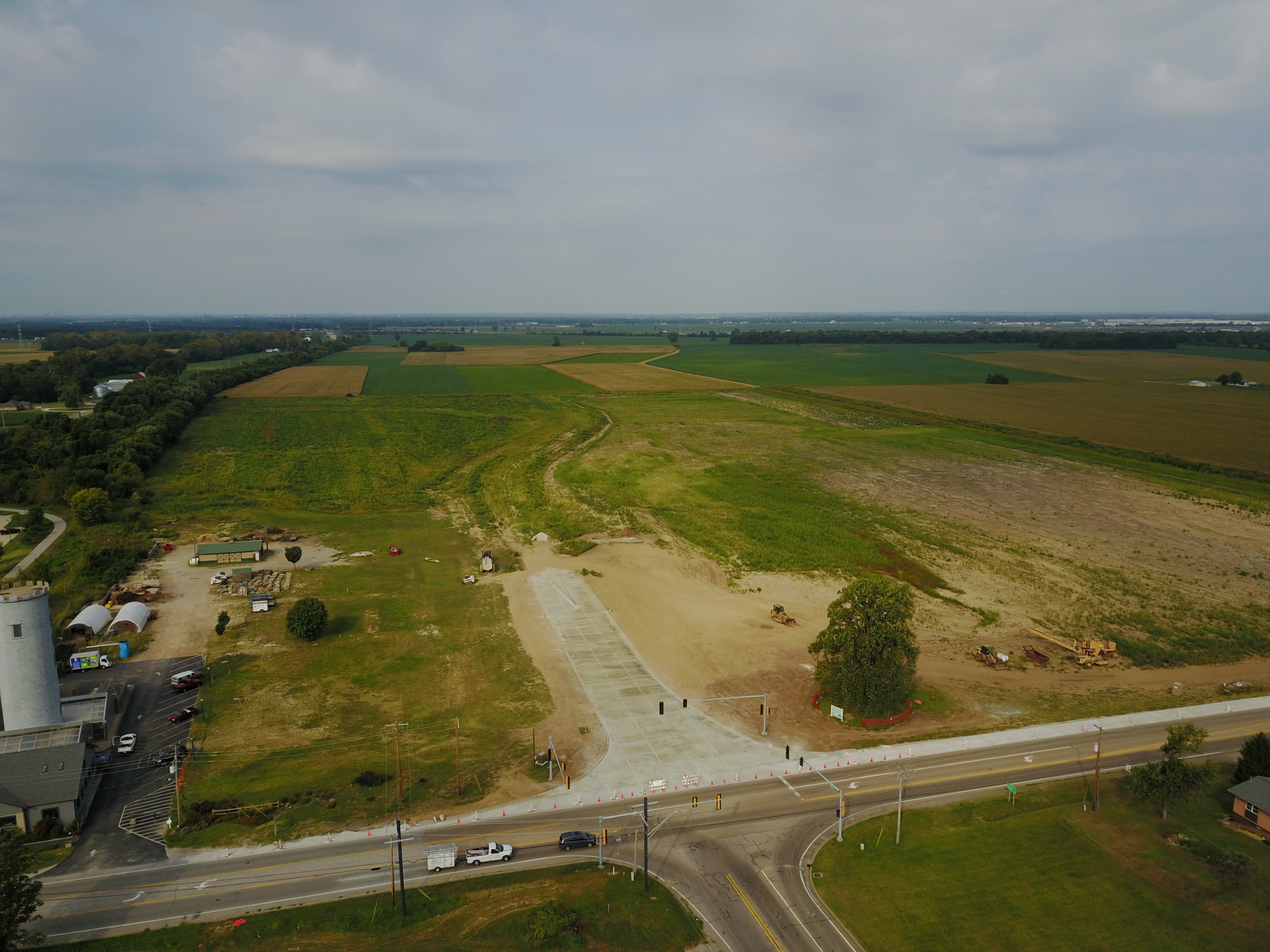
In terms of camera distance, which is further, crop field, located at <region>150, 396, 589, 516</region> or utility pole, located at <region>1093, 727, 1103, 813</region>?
crop field, located at <region>150, 396, 589, 516</region>

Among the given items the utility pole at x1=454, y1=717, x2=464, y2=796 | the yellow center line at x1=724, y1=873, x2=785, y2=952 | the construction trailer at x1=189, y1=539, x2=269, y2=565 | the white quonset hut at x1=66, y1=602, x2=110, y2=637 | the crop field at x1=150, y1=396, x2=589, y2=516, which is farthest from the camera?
the crop field at x1=150, y1=396, x2=589, y2=516

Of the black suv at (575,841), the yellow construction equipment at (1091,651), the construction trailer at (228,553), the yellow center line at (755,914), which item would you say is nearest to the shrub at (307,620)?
the construction trailer at (228,553)

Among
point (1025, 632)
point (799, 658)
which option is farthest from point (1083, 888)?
point (1025, 632)

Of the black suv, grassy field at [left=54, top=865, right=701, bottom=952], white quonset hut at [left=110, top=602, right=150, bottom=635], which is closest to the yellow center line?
grassy field at [left=54, top=865, right=701, bottom=952]

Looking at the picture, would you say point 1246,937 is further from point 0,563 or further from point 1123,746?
point 0,563

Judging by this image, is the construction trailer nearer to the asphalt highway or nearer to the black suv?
the asphalt highway

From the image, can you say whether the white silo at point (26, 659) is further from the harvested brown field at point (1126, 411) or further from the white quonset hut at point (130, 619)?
the harvested brown field at point (1126, 411)
